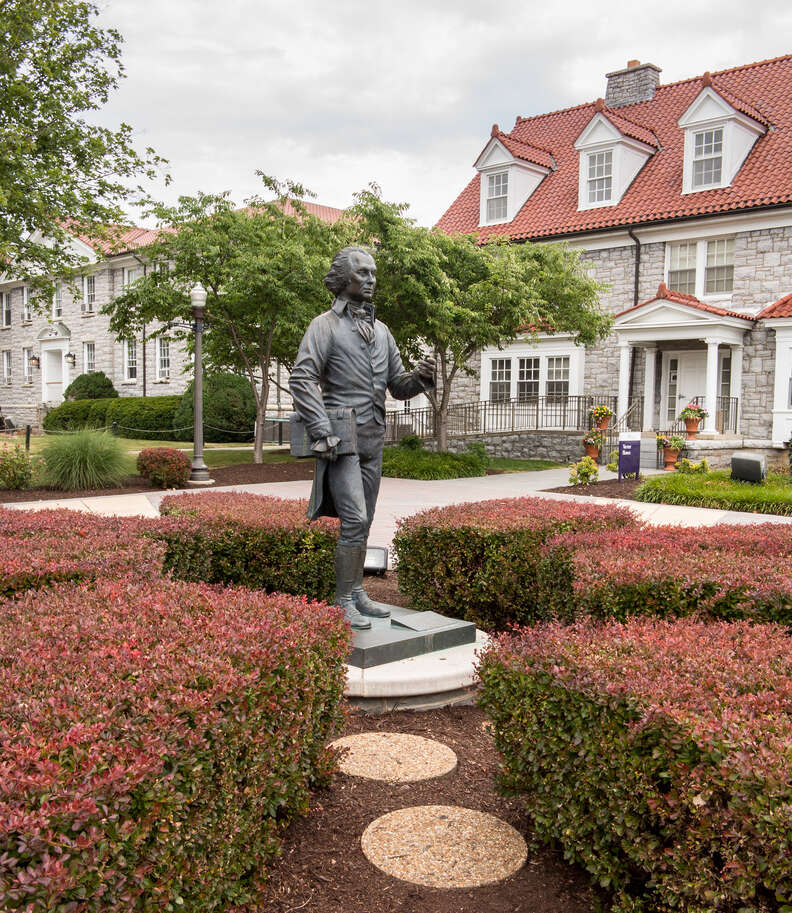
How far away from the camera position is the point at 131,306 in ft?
56.0

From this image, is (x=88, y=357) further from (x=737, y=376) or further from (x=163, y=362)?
(x=737, y=376)

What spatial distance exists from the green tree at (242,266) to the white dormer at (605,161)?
10920 millimetres

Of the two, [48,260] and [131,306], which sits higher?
[48,260]

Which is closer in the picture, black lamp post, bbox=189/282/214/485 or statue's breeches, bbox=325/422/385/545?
statue's breeches, bbox=325/422/385/545

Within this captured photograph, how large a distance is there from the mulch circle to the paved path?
5.53 meters

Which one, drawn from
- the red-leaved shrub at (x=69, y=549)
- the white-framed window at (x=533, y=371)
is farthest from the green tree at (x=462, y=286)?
the red-leaved shrub at (x=69, y=549)

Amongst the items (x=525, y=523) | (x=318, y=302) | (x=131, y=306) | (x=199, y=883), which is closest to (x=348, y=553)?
(x=525, y=523)

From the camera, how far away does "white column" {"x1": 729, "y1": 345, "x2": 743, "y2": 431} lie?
67.7 ft

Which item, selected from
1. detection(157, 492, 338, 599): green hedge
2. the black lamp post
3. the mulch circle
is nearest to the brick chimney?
the black lamp post

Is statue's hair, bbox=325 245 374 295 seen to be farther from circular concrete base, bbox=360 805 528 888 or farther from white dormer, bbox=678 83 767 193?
white dormer, bbox=678 83 767 193

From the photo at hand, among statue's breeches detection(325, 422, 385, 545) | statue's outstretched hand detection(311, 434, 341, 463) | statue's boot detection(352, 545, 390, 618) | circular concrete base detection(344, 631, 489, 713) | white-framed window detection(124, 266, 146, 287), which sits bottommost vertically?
circular concrete base detection(344, 631, 489, 713)

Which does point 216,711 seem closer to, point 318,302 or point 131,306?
point 318,302

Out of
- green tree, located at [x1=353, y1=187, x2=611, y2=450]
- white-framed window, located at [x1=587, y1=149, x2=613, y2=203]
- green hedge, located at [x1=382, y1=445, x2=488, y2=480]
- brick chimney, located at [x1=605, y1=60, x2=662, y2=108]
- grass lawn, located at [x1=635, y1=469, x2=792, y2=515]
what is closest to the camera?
grass lawn, located at [x1=635, y1=469, x2=792, y2=515]

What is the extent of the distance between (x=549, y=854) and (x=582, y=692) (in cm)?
82
